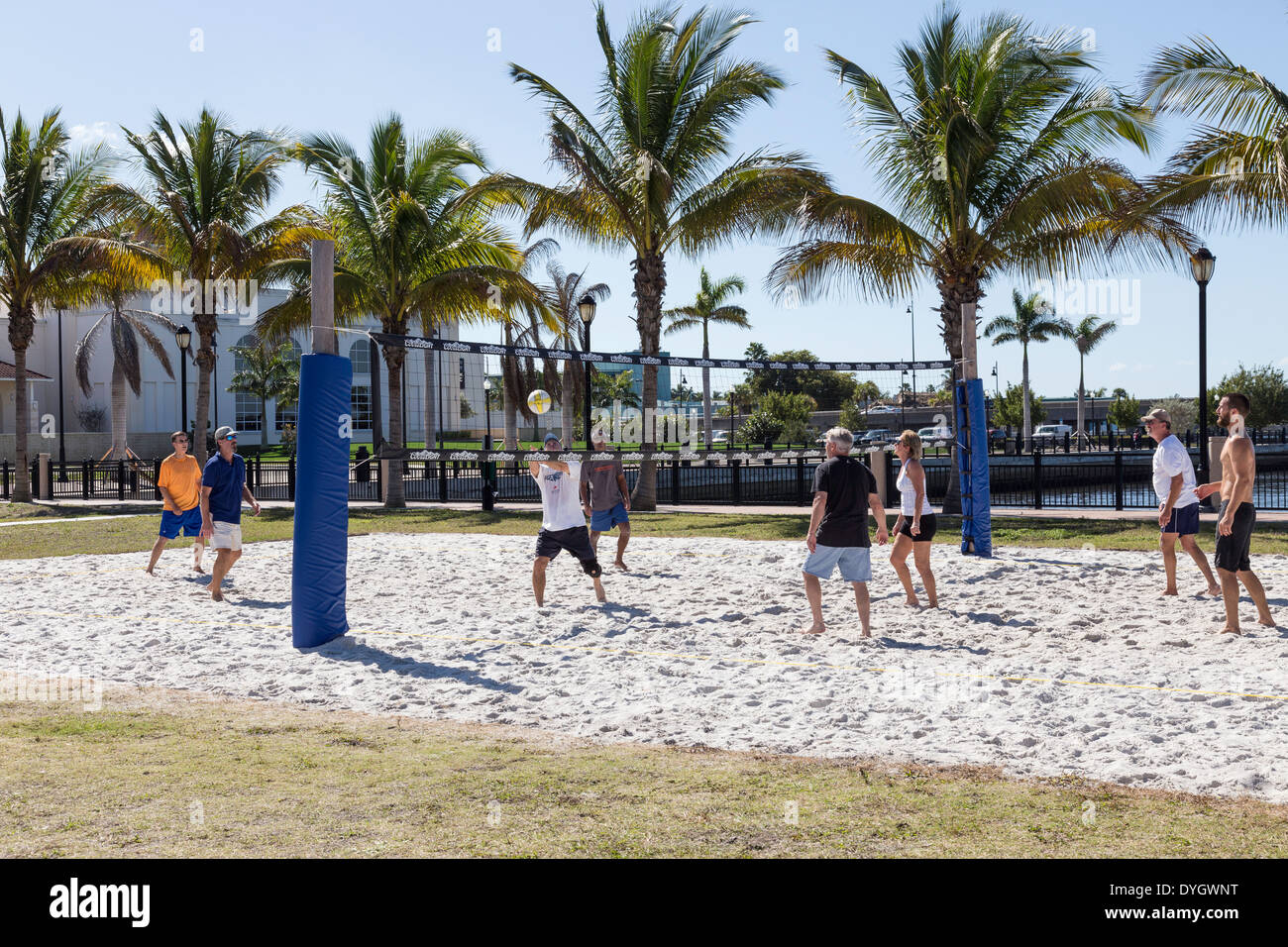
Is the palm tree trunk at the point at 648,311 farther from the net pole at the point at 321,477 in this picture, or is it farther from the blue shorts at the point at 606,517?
the net pole at the point at 321,477

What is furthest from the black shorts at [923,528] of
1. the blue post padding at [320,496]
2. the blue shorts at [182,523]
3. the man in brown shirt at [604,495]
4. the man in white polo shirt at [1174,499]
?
the blue shorts at [182,523]

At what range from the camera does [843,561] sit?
24.8 ft

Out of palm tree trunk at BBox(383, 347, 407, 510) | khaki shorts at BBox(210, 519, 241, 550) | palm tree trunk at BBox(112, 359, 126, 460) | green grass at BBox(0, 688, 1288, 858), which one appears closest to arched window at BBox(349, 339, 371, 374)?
A: palm tree trunk at BBox(112, 359, 126, 460)

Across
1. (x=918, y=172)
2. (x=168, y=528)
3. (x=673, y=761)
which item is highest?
(x=918, y=172)

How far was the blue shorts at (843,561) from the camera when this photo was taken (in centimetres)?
748

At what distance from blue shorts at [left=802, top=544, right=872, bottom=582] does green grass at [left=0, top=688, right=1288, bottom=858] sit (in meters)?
2.82

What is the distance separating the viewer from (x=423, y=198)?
21281 mm

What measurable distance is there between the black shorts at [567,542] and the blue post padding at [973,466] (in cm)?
492

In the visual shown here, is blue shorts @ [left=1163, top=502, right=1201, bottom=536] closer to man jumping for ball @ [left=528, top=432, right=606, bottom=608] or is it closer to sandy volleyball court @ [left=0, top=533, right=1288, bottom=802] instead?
sandy volleyball court @ [left=0, top=533, right=1288, bottom=802]

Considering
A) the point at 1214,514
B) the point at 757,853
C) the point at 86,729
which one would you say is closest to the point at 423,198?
the point at 1214,514

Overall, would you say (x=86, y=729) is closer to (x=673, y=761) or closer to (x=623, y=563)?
(x=673, y=761)

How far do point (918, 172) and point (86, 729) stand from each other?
1504cm

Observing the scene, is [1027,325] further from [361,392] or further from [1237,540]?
[1237,540]

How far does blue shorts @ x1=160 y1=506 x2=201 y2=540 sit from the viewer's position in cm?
1126
